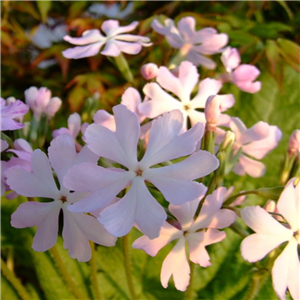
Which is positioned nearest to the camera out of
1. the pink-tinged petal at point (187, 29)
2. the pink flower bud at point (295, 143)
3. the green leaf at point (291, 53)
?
the pink flower bud at point (295, 143)

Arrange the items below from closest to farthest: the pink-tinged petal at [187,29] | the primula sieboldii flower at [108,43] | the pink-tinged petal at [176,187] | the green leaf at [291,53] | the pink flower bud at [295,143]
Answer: the pink-tinged petal at [176,187] → the pink flower bud at [295,143] → the primula sieboldii flower at [108,43] → the pink-tinged petal at [187,29] → the green leaf at [291,53]

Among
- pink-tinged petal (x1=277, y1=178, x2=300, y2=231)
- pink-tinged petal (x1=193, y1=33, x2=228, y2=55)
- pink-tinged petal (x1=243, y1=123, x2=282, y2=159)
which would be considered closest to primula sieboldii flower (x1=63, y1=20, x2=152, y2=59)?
pink-tinged petal (x1=193, y1=33, x2=228, y2=55)

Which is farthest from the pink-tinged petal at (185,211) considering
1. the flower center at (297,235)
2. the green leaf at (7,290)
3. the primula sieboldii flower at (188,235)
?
the green leaf at (7,290)

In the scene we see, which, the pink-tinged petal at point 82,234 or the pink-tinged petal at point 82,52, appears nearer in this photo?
the pink-tinged petal at point 82,234

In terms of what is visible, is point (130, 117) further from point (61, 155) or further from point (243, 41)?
point (243, 41)

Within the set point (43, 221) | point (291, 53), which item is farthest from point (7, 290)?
point (291, 53)

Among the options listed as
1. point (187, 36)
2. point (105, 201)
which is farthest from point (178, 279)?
point (187, 36)

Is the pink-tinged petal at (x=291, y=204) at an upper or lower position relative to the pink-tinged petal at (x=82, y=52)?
upper

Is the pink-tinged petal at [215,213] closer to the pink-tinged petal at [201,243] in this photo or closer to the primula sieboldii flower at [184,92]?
the pink-tinged petal at [201,243]
